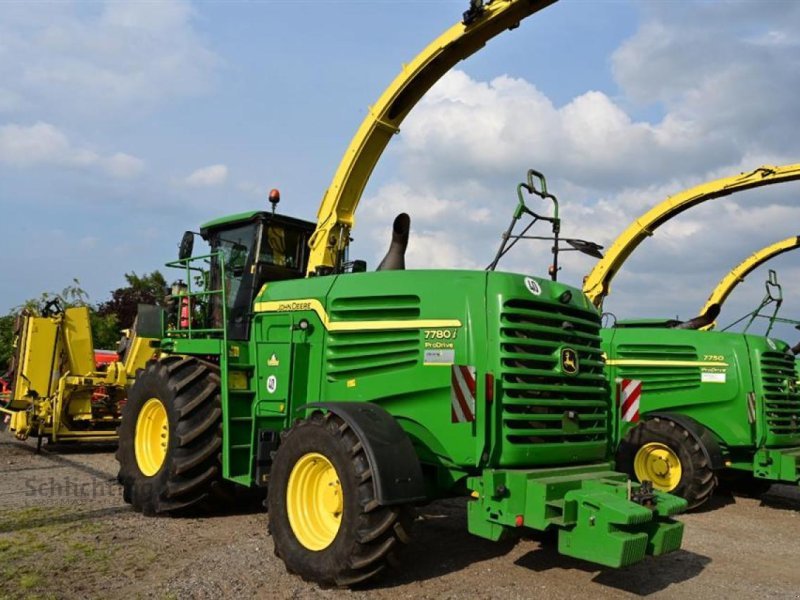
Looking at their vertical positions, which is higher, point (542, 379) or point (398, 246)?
point (398, 246)

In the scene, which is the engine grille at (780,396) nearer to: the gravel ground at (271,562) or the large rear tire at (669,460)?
the large rear tire at (669,460)

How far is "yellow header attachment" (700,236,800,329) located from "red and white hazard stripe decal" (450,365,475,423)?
1148 cm

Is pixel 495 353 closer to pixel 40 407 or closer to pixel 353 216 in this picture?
pixel 353 216

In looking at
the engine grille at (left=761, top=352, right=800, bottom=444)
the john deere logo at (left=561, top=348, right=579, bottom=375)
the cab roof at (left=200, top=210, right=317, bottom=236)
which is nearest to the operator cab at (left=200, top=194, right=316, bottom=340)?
the cab roof at (left=200, top=210, right=317, bottom=236)

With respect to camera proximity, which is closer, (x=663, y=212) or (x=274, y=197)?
(x=274, y=197)

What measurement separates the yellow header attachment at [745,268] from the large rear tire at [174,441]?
11.5 m

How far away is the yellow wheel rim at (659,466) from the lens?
27.2 ft

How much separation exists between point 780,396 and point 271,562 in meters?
6.82

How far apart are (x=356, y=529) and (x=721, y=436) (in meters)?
5.99

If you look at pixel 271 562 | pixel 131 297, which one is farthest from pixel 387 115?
pixel 131 297

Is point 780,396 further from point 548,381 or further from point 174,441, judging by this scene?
point 174,441

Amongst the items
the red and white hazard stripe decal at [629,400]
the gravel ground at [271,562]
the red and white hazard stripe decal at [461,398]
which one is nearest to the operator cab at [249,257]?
the gravel ground at [271,562]

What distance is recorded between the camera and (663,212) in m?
12.3

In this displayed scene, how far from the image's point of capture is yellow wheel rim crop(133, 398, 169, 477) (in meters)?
7.19
